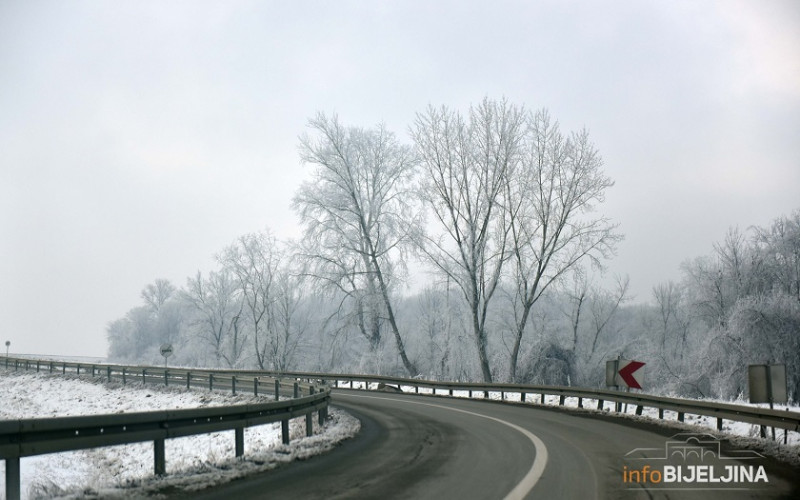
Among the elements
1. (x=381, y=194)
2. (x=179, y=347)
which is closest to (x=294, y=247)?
(x=381, y=194)

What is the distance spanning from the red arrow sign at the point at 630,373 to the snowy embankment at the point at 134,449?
24.4ft

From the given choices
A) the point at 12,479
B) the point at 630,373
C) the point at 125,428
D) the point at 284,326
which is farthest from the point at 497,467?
the point at 284,326

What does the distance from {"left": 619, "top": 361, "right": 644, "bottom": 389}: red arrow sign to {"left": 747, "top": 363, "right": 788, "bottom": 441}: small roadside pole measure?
4.99m

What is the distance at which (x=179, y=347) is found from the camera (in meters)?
76.1

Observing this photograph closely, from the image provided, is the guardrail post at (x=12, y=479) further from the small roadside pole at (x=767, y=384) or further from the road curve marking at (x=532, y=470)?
the small roadside pole at (x=767, y=384)

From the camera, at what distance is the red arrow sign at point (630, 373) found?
16.7 meters

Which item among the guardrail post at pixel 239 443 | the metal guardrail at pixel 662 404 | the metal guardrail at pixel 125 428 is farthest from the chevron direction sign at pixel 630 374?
the guardrail post at pixel 239 443

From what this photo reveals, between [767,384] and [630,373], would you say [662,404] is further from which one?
[767,384]

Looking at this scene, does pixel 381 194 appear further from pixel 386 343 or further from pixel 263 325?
pixel 263 325

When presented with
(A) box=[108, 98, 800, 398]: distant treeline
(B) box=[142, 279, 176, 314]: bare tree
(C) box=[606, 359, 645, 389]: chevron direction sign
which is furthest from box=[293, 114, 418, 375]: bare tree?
(B) box=[142, 279, 176, 314]: bare tree

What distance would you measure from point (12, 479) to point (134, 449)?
15.3 m

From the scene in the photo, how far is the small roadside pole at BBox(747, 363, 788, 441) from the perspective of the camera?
37.5 ft

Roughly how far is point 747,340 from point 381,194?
2121 centimetres

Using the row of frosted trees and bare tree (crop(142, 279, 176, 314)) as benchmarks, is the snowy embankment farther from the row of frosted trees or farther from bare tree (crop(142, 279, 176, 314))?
bare tree (crop(142, 279, 176, 314))
